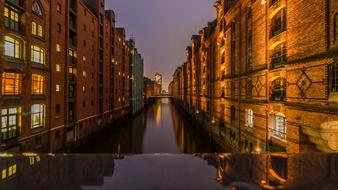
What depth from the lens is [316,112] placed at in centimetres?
780

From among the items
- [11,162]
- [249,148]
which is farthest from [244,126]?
[11,162]

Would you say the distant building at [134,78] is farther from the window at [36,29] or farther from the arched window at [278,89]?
the arched window at [278,89]

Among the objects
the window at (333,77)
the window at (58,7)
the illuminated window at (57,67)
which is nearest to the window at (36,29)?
the illuminated window at (57,67)

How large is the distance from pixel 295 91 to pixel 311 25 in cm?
331

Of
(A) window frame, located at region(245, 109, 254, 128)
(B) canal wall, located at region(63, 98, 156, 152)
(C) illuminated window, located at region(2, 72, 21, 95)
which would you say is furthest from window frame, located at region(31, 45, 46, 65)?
(A) window frame, located at region(245, 109, 254, 128)

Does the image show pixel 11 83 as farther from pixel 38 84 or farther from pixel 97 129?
pixel 97 129

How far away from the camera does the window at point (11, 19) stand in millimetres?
12977

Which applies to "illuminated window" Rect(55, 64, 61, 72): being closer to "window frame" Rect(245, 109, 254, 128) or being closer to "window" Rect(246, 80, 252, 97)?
"window" Rect(246, 80, 252, 97)

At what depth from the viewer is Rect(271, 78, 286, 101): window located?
10.8 m

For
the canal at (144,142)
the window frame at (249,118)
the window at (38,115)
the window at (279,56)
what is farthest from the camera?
the canal at (144,142)

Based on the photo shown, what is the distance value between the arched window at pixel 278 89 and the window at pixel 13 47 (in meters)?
19.6

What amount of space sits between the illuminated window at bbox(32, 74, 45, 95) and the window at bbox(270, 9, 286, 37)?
2004cm

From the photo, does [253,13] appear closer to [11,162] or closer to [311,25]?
[311,25]

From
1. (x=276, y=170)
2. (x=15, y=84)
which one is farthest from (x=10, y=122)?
(x=276, y=170)
